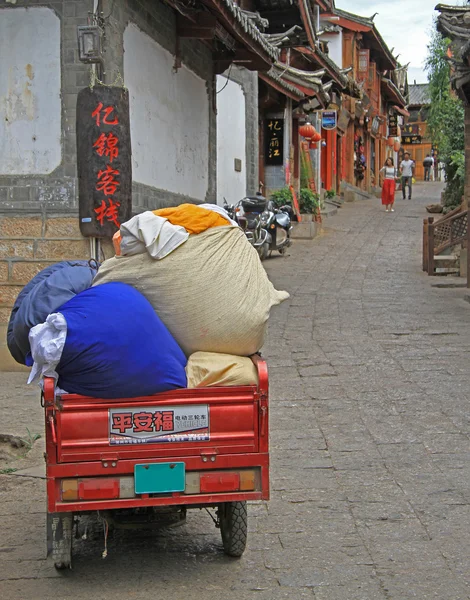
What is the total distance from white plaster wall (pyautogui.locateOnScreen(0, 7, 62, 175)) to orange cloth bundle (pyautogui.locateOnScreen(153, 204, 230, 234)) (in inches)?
192

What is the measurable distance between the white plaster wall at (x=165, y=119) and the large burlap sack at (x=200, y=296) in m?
5.67

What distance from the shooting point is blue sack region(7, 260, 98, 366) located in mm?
4211

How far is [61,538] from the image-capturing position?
4.22 m

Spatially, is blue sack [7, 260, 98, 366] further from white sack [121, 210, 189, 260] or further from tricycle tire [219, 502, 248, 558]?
tricycle tire [219, 502, 248, 558]

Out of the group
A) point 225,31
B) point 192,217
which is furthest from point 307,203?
point 192,217

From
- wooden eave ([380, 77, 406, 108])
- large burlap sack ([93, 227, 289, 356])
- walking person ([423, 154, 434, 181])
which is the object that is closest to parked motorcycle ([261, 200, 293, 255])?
large burlap sack ([93, 227, 289, 356])

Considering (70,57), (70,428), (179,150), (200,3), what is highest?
(200,3)

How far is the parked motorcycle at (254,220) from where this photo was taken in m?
16.8

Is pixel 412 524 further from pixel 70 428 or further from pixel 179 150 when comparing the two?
pixel 179 150

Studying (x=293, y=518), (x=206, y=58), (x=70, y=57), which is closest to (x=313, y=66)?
(x=206, y=58)

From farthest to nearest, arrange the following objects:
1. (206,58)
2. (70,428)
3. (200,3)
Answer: (206,58), (200,3), (70,428)

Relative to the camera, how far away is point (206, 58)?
528 inches

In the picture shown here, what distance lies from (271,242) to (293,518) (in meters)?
13.4

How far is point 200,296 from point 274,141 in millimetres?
20214
